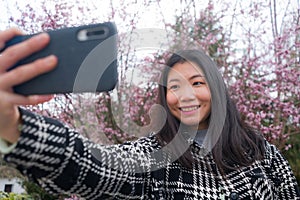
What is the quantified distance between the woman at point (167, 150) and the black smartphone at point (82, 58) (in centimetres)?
2

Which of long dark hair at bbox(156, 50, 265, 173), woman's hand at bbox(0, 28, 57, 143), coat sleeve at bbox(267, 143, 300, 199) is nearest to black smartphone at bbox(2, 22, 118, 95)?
woman's hand at bbox(0, 28, 57, 143)

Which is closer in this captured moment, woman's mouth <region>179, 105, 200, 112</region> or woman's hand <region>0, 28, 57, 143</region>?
woman's hand <region>0, 28, 57, 143</region>

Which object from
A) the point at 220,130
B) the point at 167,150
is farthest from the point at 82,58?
the point at 220,130

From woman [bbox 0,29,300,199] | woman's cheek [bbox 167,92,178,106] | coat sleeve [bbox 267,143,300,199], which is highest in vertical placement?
woman's cheek [bbox 167,92,178,106]

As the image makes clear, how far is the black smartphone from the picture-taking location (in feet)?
1.84

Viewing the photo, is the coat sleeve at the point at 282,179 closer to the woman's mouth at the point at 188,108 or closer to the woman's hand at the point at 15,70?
the woman's mouth at the point at 188,108

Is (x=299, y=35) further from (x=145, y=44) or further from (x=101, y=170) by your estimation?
(x=101, y=170)

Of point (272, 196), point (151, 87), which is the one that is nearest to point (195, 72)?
point (272, 196)

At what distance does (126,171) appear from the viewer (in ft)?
2.71

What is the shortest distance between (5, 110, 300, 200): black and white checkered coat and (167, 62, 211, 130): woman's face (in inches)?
3.6

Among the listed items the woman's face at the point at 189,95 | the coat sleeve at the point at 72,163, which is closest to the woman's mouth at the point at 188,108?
the woman's face at the point at 189,95

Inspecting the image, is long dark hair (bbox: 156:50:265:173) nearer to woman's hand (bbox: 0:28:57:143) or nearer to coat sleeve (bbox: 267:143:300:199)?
coat sleeve (bbox: 267:143:300:199)

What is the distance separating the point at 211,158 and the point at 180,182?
0.14 metres

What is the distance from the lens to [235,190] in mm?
1035
